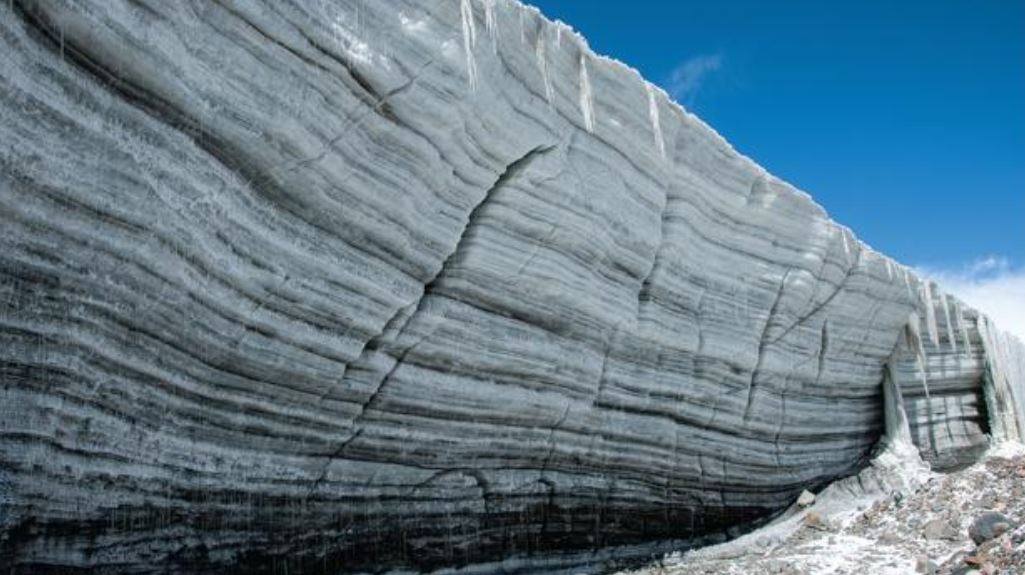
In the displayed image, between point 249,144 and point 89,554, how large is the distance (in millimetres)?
2829

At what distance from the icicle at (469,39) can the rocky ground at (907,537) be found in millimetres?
4735

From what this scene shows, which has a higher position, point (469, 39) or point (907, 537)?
point (469, 39)

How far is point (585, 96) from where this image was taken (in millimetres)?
8242

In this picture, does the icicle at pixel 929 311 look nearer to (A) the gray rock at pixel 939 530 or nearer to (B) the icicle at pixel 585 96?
(A) the gray rock at pixel 939 530

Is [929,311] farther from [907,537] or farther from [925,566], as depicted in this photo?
[925,566]

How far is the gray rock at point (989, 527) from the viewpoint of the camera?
790 centimetres

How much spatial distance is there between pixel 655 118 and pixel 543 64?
5.38 feet

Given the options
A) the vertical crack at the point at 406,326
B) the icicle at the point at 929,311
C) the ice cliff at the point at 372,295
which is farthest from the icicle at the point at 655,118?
the icicle at the point at 929,311

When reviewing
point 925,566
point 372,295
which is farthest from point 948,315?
point 372,295

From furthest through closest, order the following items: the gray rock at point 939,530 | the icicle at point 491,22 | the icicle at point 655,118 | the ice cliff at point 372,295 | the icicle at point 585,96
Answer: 1. the gray rock at point 939,530
2. the icicle at point 655,118
3. the icicle at point 585,96
4. the icicle at point 491,22
5. the ice cliff at point 372,295

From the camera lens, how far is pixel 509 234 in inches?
299

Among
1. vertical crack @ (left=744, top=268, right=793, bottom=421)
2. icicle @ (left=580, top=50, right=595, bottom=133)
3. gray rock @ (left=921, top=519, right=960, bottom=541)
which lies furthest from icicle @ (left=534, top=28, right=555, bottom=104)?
gray rock @ (left=921, top=519, right=960, bottom=541)

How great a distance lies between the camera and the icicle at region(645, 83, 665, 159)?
8.98 metres

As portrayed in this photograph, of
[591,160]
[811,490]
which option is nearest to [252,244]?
[591,160]
